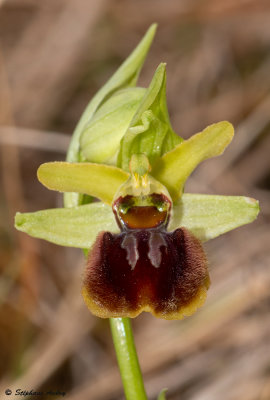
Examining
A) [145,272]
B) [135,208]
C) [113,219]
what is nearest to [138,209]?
[135,208]

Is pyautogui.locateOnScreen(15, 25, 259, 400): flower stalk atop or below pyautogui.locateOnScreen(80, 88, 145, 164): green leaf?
below

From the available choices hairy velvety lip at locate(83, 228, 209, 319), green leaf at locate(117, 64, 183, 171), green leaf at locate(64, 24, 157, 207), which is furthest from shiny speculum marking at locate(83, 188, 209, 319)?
green leaf at locate(64, 24, 157, 207)

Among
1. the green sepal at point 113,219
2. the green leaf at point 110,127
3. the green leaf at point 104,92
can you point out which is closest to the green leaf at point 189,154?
the green sepal at point 113,219

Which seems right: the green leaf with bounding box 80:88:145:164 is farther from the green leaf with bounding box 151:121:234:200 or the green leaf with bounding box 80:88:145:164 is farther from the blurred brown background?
the blurred brown background

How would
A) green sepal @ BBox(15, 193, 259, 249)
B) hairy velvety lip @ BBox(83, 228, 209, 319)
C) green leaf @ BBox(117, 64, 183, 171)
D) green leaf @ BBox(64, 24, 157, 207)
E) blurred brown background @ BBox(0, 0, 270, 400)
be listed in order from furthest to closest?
blurred brown background @ BBox(0, 0, 270, 400), green leaf @ BBox(64, 24, 157, 207), green sepal @ BBox(15, 193, 259, 249), green leaf @ BBox(117, 64, 183, 171), hairy velvety lip @ BBox(83, 228, 209, 319)

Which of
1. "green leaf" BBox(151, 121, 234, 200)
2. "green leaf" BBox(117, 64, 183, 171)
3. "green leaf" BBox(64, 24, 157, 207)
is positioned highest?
"green leaf" BBox(64, 24, 157, 207)

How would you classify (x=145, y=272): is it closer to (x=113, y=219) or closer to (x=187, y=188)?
(x=113, y=219)

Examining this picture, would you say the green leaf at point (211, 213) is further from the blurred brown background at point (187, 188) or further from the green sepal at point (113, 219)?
the blurred brown background at point (187, 188)

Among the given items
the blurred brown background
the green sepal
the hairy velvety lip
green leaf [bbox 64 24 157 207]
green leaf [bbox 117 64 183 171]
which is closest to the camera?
the hairy velvety lip
